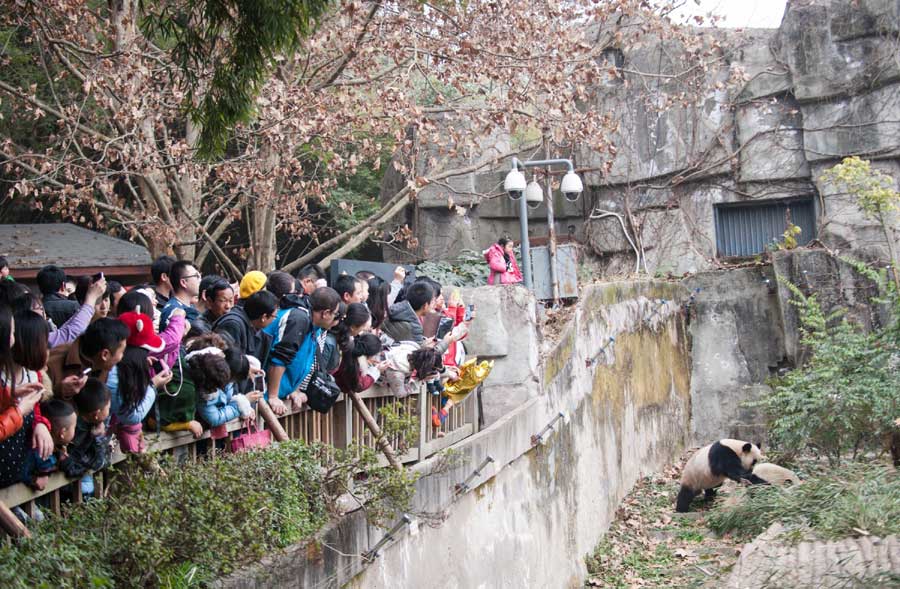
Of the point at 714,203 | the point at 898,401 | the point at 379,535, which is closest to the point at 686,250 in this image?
the point at 714,203

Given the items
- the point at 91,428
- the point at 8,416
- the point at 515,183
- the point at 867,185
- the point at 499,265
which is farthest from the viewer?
the point at 867,185

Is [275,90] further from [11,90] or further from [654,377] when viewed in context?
[654,377]

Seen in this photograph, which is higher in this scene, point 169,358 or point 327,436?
point 169,358

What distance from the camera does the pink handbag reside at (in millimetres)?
5348

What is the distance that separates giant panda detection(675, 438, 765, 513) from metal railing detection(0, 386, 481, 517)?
19.6 ft

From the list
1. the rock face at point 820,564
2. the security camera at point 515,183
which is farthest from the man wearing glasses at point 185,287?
the security camera at point 515,183

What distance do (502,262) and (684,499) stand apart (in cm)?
437

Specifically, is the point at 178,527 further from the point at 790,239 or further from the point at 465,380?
the point at 790,239

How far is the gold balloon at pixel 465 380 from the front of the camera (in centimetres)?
827

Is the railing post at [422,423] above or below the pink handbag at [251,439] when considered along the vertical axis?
below

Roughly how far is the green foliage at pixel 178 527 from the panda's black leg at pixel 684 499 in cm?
1004

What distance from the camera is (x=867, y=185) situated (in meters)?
17.8

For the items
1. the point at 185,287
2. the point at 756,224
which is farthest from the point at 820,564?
the point at 756,224

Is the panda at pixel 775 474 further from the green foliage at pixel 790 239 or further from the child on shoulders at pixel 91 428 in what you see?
the child on shoulders at pixel 91 428
